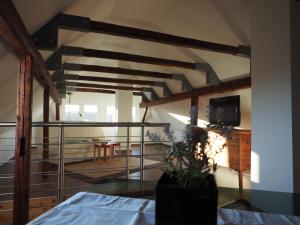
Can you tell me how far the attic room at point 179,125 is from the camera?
83 centimetres

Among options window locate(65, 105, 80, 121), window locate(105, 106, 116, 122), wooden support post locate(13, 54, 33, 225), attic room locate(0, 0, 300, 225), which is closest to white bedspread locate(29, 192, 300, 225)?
attic room locate(0, 0, 300, 225)

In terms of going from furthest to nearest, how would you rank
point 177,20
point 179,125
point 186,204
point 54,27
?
point 177,20 → point 179,125 → point 54,27 → point 186,204

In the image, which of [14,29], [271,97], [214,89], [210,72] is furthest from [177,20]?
[14,29]

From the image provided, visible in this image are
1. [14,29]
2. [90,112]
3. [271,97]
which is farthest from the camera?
[90,112]

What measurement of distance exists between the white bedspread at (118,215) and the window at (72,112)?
842 centimetres

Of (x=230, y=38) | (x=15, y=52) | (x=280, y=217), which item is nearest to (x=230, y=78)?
(x=230, y=38)

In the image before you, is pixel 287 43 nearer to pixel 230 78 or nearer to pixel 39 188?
pixel 230 78

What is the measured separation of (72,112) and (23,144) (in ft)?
22.8

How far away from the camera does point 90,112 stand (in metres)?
9.38

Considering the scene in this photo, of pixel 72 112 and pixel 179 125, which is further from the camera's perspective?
pixel 72 112

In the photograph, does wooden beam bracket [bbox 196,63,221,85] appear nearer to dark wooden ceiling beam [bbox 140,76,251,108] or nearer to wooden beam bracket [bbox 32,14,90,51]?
dark wooden ceiling beam [bbox 140,76,251,108]

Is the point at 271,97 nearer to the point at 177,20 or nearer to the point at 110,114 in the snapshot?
the point at 177,20

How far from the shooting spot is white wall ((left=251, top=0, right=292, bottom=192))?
1.99 meters

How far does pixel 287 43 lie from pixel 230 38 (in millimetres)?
1701
